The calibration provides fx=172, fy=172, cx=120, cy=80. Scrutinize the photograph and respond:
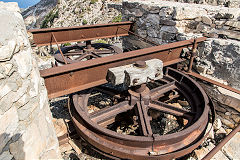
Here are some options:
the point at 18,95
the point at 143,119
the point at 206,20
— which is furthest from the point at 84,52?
the point at 18,95

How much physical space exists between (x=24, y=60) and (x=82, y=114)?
1.22 metres

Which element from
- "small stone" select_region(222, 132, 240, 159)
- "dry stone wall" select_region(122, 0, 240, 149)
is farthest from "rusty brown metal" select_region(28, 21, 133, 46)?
"small stone" select_region(222, 132, 240, 159)

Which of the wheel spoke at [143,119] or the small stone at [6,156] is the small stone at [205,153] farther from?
the small stone at [6,156]

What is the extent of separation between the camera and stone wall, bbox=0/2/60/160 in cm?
130

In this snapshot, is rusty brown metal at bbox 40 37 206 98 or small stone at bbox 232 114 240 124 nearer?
rusty brown metal at bbox 40 37 206 98

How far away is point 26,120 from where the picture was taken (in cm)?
160

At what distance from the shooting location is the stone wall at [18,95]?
1299 mm

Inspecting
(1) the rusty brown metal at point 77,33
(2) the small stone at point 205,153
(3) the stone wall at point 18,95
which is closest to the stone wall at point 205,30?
(1) the rusty brown metal at point 77,33

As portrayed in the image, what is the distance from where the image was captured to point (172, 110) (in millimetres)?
2969

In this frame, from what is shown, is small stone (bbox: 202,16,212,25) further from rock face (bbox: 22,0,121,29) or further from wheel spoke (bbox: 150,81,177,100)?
rock face (bbox: 22,0,121,29)

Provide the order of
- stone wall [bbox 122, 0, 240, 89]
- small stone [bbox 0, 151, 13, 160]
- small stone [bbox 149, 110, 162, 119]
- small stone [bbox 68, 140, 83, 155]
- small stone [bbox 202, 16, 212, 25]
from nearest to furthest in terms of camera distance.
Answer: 1. small stone [bbox 0, 151, 13, 160]
2. small stone [bbox 68, 140, 83, 155]
3. stone wall [bbox 122, 0, 240, 89]
4. small stone [bbox 202, 16, 212, 25]
5. small stone [bbox 149, 110, 162, 119]

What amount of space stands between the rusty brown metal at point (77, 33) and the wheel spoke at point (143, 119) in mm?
2455

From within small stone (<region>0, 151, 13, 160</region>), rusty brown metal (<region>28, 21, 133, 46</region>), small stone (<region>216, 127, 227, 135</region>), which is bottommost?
small stone (<region>216, 127, 227, 135</region>)

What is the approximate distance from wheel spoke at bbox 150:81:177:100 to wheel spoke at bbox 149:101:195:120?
15cm
